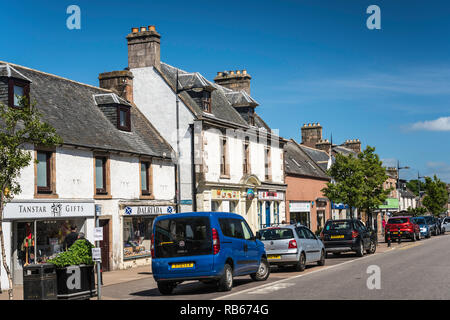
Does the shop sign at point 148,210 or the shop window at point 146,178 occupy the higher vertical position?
the shop window at point 146,178

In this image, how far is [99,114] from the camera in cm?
2739

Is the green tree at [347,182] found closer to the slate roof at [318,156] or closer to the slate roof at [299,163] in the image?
the slate roof at [299,163]

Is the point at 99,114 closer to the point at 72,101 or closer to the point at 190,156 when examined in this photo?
the point at 72,101

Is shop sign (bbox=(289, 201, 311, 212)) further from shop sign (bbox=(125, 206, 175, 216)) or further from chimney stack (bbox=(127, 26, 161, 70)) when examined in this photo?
chimney stack (bbox=(127, 26, 161, 70))

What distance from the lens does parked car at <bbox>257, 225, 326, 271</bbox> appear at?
20.0m

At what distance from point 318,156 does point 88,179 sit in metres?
36.6

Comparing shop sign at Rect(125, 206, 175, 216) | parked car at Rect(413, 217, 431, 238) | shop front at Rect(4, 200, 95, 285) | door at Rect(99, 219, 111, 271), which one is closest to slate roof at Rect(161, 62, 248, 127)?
shop sign at Rect(125, 206, 175, 216)

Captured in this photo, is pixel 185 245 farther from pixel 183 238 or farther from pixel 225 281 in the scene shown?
pixel 225 281

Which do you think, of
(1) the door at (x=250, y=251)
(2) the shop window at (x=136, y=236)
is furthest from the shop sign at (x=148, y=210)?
(1) the door at (x=250, y=251)

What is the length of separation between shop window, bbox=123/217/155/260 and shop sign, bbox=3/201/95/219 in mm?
2787

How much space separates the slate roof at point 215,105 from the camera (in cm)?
3198

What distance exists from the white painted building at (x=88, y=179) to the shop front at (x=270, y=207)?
9712 mm
